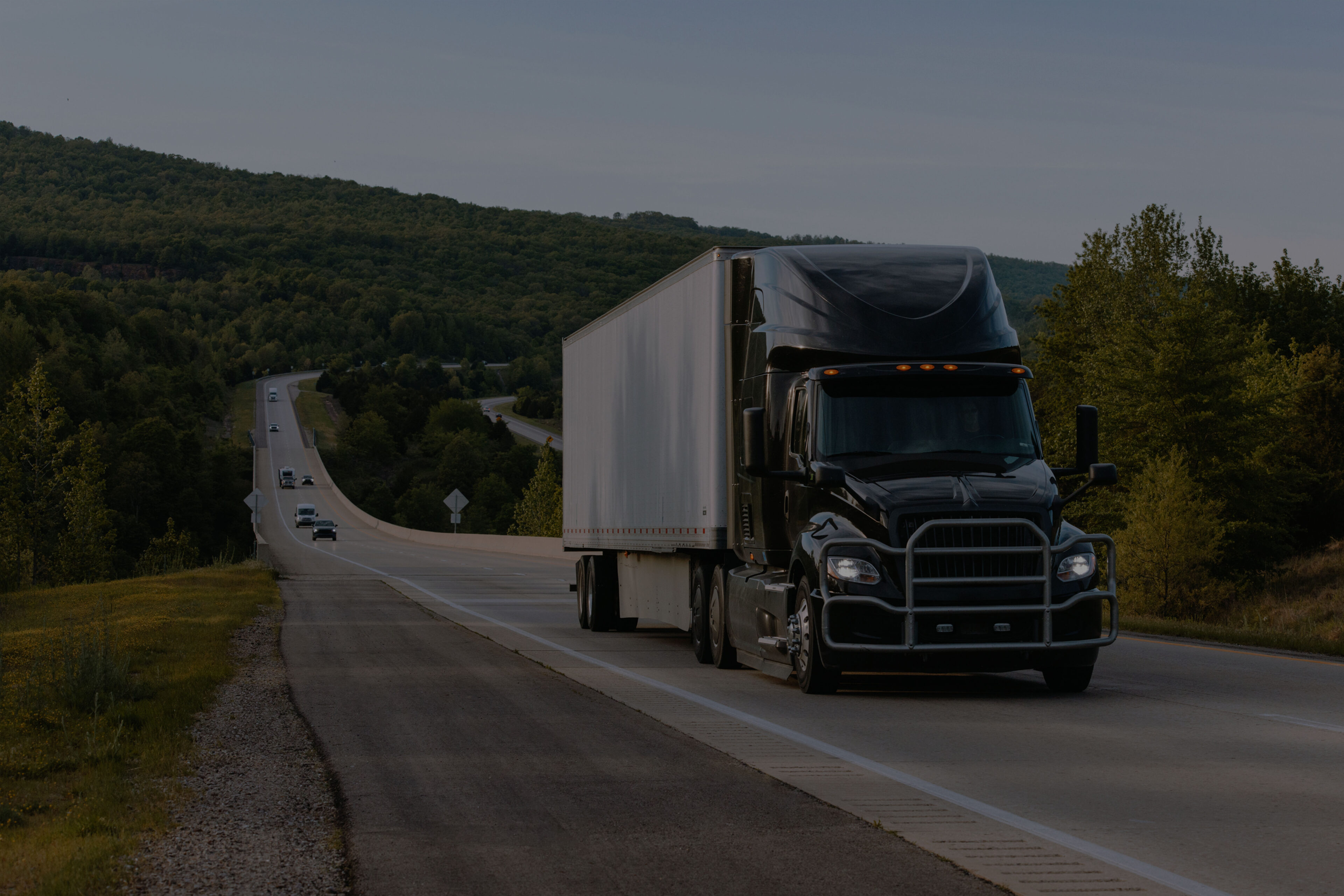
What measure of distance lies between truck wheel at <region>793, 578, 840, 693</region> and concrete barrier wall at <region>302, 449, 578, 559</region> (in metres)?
23.9

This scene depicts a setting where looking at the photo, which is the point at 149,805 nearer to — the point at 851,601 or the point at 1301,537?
the point at 851,601

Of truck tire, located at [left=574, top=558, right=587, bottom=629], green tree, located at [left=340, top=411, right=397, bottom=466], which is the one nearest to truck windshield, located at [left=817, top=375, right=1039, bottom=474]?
truck tire, located at [left=574, top=558, right=587, bottom=629]

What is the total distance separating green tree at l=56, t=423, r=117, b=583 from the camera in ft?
209

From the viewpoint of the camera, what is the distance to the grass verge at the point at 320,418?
17141cm

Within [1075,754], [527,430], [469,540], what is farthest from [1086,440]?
[527,430]

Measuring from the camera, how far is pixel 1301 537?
6925cm

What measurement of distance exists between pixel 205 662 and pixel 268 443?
14860cm

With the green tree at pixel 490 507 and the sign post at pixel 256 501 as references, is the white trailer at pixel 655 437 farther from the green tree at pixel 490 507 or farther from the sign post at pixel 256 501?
the green tree at pixel 490 507

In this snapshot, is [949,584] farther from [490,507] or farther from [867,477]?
[490,507]

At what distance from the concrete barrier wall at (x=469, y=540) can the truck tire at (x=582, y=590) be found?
1361cm

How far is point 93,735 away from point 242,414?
178m

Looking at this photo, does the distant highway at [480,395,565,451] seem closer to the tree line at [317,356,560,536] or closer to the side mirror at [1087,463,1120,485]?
the tree line at [317,356,560,536]

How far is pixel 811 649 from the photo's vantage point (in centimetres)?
1277

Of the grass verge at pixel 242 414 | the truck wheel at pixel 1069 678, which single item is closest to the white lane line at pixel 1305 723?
the truck wheel at pixel 1069 678
